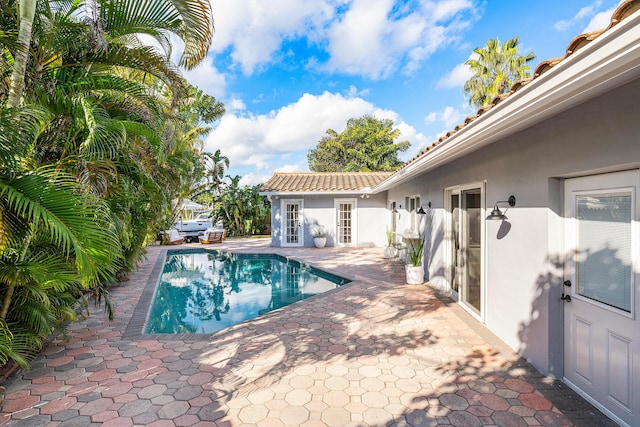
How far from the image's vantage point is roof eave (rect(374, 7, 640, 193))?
202 cm

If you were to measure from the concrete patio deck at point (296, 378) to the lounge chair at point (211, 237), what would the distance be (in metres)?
13.4

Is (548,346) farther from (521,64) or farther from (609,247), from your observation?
(521,64)

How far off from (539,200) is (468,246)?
113 inches

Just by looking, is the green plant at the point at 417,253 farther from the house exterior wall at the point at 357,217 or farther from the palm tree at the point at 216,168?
the palm tree at the point at 216,168

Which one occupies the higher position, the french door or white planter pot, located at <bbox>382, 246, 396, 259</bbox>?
the french door

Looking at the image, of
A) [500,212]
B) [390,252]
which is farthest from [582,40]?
[390,252]

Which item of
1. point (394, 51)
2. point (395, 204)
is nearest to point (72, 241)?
point (395, 204)

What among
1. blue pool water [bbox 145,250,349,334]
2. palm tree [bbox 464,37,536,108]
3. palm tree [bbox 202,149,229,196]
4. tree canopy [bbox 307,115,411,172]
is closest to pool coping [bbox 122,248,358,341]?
blue pool water [bbox 145,250,349,334]

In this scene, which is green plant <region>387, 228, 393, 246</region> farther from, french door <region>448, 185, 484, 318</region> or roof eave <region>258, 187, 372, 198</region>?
french door <region>448, 185, 484, 318</region>

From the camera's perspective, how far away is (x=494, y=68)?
22438mm

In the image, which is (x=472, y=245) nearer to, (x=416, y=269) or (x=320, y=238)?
(x=416, y=269)

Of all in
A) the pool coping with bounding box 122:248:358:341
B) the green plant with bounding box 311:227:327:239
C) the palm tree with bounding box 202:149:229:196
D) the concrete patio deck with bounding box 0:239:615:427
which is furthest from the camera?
→ the palm tree with bounding box 202:149:229:196

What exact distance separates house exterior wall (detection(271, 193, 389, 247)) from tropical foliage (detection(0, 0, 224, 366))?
12.5m

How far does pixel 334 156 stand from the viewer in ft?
125
